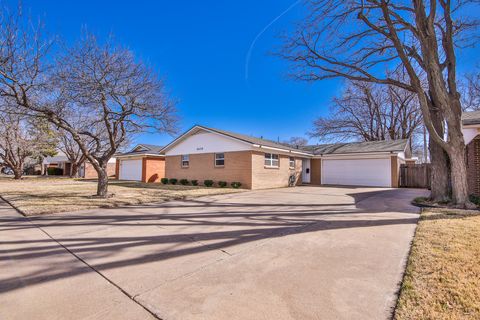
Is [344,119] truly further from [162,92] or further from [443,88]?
[162,92]

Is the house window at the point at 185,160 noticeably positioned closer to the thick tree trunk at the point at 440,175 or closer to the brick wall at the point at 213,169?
the brick wall at the point at 213,169

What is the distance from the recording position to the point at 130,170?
86.0 ft

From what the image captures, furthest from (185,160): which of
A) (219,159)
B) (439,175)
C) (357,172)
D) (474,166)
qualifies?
(474,166)

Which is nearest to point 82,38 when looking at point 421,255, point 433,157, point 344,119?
point 421,255

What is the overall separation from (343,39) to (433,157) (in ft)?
21.1

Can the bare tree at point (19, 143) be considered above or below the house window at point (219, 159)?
above

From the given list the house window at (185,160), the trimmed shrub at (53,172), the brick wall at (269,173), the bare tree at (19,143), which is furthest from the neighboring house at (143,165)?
the trimmed shrub at (53,172)

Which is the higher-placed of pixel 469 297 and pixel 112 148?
pixel 112 148

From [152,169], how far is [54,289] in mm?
22091

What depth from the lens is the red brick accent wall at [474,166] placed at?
10.3 metres

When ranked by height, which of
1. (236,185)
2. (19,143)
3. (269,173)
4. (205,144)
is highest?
(19,143)

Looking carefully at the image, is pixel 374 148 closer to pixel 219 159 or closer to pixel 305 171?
pixel 305 171

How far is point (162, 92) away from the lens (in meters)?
12.4

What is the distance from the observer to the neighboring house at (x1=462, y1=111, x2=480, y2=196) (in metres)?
9.81
